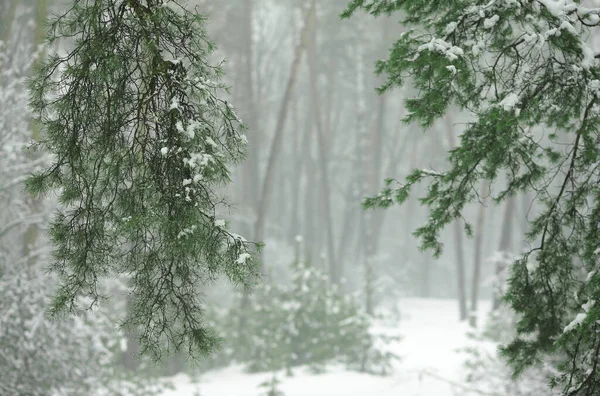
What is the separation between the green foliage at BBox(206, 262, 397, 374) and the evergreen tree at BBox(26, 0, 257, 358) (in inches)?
381

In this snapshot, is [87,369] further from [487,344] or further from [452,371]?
[487,344]

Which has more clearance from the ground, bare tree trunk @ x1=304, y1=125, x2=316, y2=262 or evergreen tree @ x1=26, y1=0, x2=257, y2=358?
bare tree trunk @ x1=304, y1=125, x2=316, y2=262

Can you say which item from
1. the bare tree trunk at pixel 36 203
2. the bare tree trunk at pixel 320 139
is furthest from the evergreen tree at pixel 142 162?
the bare tree trunk at pixel 320 139

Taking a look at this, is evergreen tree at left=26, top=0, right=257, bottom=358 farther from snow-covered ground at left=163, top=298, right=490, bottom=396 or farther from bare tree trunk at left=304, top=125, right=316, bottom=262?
bare tree trunk at left=304, top=125, right=316, bottom=262

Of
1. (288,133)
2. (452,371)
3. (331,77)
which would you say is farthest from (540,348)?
(288,133)

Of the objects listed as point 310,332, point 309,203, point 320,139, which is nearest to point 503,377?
point 310,332

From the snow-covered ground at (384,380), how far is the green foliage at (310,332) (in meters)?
0.38

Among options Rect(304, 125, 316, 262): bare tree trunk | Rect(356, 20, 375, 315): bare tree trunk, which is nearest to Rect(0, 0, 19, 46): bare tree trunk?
Rect(356, 20, 375, 315): bare tree trunk

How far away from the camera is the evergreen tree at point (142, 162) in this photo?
3309 millimetres

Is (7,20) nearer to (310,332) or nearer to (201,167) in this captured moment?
(310,332)

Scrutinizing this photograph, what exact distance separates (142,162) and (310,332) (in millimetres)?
10554

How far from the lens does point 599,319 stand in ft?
12.1

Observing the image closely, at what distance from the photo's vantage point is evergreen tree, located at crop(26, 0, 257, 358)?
3.31m

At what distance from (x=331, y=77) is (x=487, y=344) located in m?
15.6
